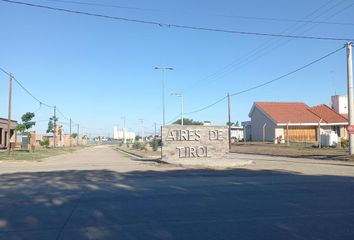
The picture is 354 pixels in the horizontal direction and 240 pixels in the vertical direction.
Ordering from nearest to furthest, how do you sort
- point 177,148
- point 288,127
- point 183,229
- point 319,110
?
point 183,229 < point 177,148 < point 288,127 < point 319,110

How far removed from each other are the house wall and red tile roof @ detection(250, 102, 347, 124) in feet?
3.65

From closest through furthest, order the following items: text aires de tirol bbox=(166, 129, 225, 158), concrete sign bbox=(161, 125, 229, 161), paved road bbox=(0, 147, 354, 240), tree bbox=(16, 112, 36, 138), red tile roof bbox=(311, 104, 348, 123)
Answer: paved road bbox=(0, 147, 354, 240) → concrete sign bbox=(161, 125, 229, 161) → text aires de tirol bbox=(166, 129, 225, 158) → tree bbox=(16, 112, 36, 138) → red tile roof bbox=(311, 104, 348, 123)

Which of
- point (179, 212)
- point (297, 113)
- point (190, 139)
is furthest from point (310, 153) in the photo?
point (297, 113)

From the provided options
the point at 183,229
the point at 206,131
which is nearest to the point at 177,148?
the point at 206,131

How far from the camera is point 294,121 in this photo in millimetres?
73500

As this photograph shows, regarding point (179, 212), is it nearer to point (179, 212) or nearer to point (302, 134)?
point (179, 212)

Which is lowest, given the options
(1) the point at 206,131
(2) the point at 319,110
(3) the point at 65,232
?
(3) the point at 65,232

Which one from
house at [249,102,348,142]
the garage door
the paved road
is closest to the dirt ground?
house at [249,102,348,142]

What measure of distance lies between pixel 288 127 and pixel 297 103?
11.1 meters

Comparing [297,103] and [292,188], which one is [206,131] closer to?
[292,188]

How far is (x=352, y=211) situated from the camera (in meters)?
9.80

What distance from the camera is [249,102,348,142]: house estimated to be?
73062mm

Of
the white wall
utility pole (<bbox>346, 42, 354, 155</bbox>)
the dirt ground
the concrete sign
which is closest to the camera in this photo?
the concrete sign

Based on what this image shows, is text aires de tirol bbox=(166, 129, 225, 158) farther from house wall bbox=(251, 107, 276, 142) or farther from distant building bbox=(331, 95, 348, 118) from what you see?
distant building bbox=(331, 95, 348, 118)
